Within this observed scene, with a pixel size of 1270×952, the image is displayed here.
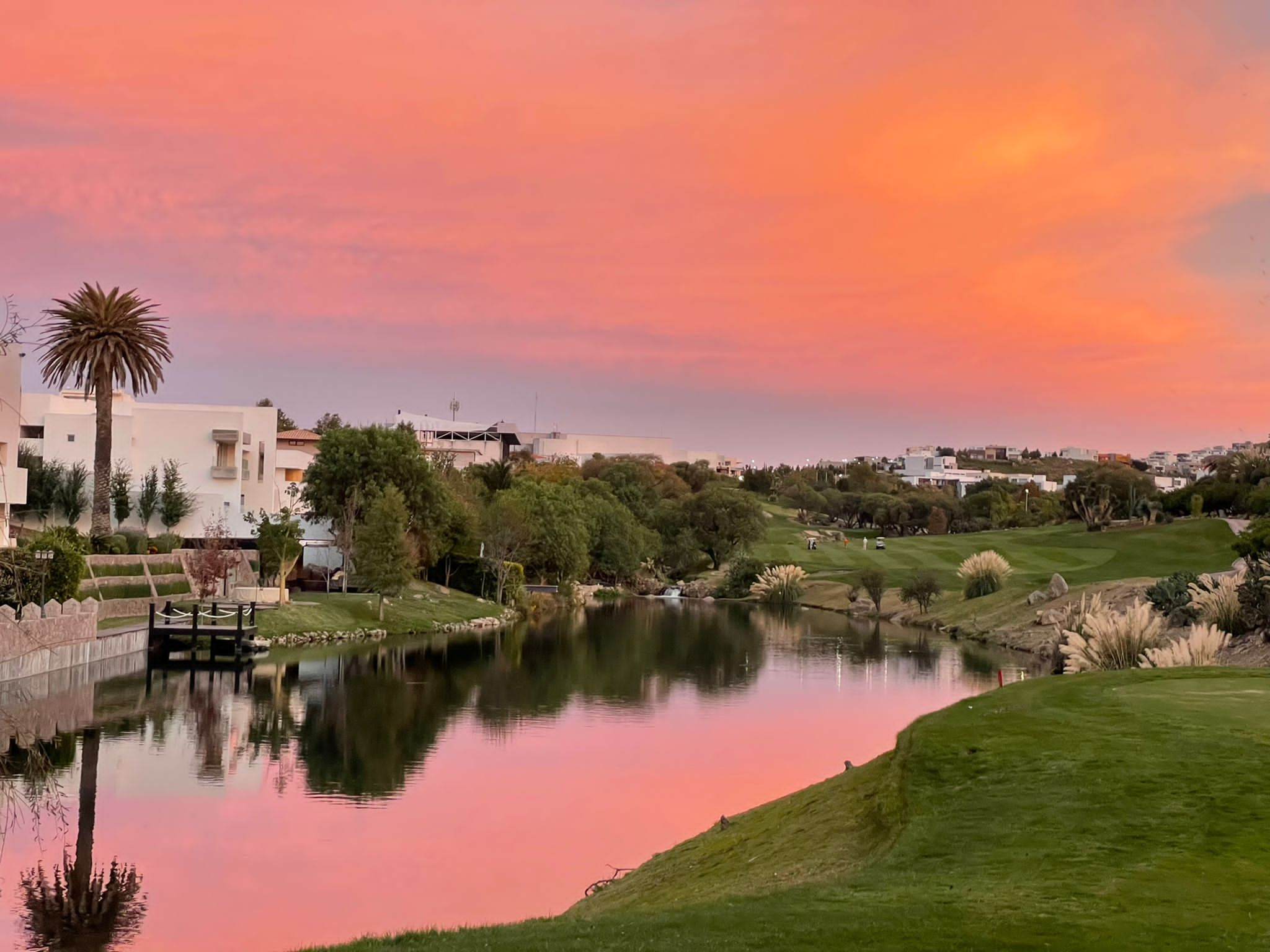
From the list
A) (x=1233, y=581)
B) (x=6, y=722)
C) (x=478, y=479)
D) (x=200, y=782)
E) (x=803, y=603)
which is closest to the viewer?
(x=200, y=782)

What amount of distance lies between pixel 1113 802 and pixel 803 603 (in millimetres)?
75268

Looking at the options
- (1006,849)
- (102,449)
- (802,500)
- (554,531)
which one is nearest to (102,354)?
(102,449)

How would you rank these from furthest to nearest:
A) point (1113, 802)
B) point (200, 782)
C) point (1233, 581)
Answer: point (1233, 581) < point (200, 782) < point (1113, 802)

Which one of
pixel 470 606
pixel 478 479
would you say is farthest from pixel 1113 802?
pixel 478 479

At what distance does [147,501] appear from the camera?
236ft

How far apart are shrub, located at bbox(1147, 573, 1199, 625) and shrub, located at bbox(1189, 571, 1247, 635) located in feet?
6.28

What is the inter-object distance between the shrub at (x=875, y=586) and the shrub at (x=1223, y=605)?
134ft

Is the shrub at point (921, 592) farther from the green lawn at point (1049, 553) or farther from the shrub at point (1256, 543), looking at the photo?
the shrub at point (1256, 543)

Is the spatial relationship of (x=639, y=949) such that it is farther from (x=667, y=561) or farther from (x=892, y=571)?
(x=667, y=561)

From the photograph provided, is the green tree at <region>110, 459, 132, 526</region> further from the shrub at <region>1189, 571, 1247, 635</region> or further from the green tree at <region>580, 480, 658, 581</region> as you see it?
the shrub at <region>1189, 571, 1247, 635</region>

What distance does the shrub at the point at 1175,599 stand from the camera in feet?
141

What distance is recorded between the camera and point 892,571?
305 feet

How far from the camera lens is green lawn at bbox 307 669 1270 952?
36.1 ft

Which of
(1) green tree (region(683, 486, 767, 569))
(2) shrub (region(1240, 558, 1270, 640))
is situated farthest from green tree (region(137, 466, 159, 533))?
(2) shrub (region(1240, 558, 1270, 640))
